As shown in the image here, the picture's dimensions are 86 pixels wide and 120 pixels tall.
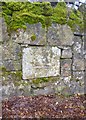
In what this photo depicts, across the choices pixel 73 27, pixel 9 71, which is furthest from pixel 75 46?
pixel 9 71

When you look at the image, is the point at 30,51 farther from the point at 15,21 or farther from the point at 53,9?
the point at 53,9

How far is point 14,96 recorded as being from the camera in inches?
113

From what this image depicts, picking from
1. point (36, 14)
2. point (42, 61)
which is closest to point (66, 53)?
point (42, 61)

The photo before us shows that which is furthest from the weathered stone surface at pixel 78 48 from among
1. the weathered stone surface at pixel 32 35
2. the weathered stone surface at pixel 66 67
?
the weathered stone surface at pixel 32 35

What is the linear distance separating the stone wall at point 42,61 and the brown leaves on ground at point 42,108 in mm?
130

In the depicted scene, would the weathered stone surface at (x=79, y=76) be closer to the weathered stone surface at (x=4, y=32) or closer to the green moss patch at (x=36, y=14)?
the green moss patch at (x=36, y=14)

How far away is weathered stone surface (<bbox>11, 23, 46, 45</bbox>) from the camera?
9.32 ft

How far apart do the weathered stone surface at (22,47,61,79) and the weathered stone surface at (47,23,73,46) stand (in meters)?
0.11

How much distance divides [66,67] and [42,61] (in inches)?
15.1

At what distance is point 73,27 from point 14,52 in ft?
3.06

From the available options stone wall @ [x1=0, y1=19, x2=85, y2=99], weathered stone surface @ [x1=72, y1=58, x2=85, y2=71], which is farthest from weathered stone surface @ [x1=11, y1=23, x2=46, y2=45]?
weathered stone surface @ [x1=72, y1=58, x2=85, y2=71]

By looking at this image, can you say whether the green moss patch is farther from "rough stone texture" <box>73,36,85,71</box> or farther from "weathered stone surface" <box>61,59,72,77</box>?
"weathered stone surface" <box>61,59,72,77</box>

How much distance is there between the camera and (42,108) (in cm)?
277

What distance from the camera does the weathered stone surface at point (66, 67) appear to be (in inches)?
123
